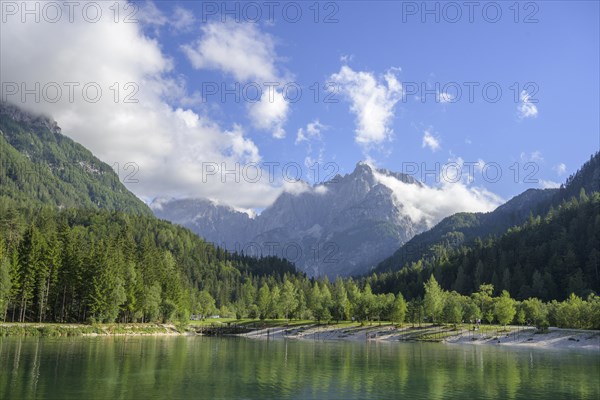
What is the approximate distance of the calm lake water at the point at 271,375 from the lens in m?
48.8

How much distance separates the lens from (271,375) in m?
63.8

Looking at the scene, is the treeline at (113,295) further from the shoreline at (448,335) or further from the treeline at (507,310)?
the shoreline at (448,335)

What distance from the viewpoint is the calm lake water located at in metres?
48.8

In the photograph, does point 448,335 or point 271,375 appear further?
point 448,335

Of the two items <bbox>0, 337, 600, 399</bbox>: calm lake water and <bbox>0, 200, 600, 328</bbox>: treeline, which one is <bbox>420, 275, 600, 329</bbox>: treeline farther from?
<bbox>0, 337, 600, 399</bbox>: calm lake water

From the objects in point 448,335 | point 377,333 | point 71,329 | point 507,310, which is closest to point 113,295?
point 71,329

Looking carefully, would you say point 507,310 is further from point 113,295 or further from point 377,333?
point 113,295

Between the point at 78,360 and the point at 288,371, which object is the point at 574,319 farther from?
the point at 78,360

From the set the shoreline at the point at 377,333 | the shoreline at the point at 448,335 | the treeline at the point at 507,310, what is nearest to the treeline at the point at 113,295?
the treeline at the point at 507,310

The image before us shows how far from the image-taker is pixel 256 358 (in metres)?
86.6

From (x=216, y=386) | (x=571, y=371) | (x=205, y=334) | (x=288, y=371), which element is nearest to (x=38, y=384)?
(x=216, y=386)

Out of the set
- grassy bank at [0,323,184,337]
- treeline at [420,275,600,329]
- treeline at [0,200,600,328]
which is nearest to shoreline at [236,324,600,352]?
treeline at [420,275,600,329]

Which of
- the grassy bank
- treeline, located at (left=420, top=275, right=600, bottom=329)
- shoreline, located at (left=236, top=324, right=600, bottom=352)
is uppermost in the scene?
treeline, located at (left=420, top=275, right=600, bottom=329)

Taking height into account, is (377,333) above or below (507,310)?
below
